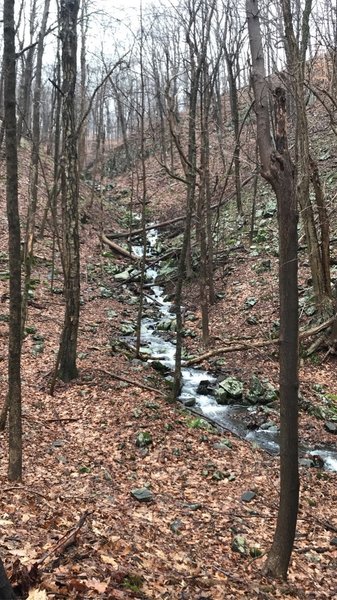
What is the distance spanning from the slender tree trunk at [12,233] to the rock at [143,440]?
233 centimetres

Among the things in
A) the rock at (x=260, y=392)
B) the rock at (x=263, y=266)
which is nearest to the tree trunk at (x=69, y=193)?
the rock at (x=260, y=392)

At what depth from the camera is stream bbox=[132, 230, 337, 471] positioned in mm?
7862

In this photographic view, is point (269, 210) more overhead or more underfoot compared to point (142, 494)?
more overhead

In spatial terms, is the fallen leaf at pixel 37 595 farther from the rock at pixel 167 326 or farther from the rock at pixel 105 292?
the rock at pixel 105 292

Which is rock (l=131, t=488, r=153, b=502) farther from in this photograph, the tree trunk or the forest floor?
the tree trunk

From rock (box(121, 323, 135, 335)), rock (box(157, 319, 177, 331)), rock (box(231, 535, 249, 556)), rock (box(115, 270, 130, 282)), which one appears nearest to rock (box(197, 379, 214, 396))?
rock (box(121, 323, 135, 335))

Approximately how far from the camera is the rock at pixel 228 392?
9.78m

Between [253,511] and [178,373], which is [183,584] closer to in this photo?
[253,511]

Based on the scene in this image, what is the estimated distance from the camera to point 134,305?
646 inches

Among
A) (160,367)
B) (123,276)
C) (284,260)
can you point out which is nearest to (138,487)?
(284,260)

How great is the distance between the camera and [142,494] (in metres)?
5.84

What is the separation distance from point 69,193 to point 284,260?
5902 millimetres

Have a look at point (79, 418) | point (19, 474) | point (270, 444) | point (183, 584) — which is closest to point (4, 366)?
point (79, 418)

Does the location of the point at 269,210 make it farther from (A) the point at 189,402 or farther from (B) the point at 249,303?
(A) the point at 189,402
